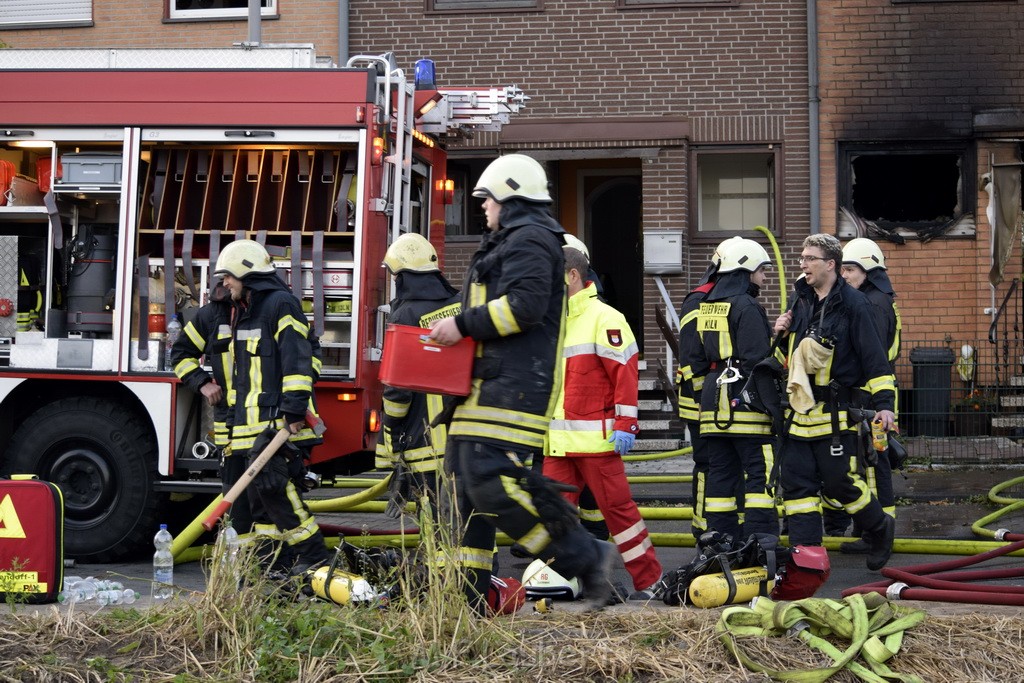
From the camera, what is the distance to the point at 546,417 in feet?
17.4

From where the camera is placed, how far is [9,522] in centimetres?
635

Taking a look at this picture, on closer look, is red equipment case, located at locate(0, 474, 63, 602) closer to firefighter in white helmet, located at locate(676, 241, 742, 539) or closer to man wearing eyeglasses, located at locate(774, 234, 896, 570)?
firefighter in white helmet, located at locate(676, 241, 742, 539)

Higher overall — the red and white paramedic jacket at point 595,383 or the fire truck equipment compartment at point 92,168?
the fire truck equipment compartment at point 92,168

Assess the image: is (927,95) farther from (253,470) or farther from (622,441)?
(253,470)

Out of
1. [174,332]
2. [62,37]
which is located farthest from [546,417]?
[62,37]

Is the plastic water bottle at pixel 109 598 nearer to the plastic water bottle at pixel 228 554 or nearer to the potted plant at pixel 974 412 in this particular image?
the plastic water bottle at pixel 228 554

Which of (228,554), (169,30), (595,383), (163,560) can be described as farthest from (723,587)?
(169,30)


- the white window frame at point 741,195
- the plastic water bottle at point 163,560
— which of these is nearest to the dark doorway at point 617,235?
the white window frame at point 741,195

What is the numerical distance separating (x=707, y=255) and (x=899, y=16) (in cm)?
313

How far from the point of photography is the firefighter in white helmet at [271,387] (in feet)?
22.4

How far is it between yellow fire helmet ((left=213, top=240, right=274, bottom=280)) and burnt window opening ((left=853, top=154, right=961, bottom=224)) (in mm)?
8833

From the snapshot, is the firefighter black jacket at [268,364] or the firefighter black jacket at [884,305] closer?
the firefighter black jacket at [268,364]

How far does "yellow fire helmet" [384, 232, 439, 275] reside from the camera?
713 centimetres

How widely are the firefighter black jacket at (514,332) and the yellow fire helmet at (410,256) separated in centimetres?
179
